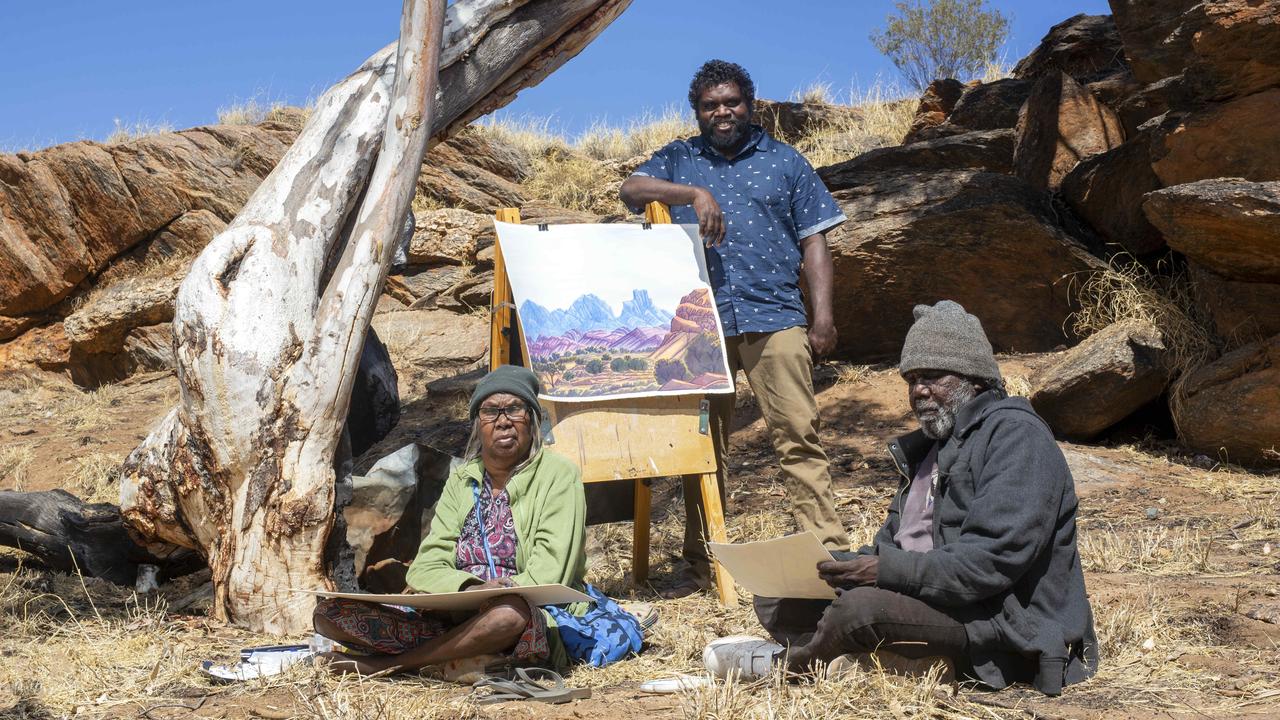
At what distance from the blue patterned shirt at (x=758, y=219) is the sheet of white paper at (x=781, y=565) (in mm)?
1778

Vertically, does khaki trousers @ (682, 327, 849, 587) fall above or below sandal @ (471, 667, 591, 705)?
above

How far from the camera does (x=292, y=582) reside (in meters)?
4.86

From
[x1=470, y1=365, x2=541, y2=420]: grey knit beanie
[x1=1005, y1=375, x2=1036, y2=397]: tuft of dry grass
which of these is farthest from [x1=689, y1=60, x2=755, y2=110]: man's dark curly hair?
[x1=1005, y1=375, x2=1036, y2=397]: tuft of dry grass

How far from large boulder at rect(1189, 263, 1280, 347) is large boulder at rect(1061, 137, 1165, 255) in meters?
0.88

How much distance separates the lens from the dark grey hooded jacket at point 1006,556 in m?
3.25

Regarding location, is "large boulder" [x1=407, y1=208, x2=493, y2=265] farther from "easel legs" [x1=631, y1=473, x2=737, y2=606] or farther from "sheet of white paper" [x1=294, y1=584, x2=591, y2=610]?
"sheet of white paper" [x1=294, y1=584, x2=591, y2=610]

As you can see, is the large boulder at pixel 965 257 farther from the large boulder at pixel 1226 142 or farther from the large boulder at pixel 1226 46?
the large boulder at pixel 1226 46

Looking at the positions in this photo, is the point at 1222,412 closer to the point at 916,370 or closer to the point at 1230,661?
the point at 1230,661

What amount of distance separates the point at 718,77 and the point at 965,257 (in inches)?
159

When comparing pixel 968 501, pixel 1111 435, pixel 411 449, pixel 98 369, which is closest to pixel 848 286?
pixel 1111 435

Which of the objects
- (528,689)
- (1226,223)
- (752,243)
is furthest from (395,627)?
(1226,223)

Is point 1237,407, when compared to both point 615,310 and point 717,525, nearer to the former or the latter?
point 717,525

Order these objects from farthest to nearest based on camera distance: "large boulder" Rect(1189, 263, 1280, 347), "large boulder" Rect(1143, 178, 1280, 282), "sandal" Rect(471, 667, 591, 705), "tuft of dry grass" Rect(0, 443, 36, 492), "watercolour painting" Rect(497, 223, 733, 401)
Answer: "tuft of dry grass" Rect(0, 443, 36, 492), "large boulder" Rect(1189, 263, 1280, 347), "large boulder" Rect(1143, 178, 1280, 282), "watercolour painting" Rect(497, 223, 733, 401), "sandal" Rect(471, 667, 591, 705)

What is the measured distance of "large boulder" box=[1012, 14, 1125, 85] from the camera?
12000 mm
